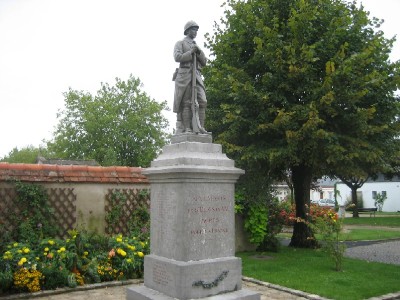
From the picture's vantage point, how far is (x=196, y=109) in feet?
22.7

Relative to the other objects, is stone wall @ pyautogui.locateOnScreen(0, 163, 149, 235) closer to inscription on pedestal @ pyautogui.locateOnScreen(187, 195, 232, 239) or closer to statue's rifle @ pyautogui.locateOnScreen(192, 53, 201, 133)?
statue's rifle @ pyautogui.locateOnScreen(192, 53, 201, 133)

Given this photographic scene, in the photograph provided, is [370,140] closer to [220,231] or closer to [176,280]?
[220,231]

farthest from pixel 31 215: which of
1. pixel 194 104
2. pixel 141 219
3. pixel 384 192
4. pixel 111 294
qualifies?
pixel 384 192

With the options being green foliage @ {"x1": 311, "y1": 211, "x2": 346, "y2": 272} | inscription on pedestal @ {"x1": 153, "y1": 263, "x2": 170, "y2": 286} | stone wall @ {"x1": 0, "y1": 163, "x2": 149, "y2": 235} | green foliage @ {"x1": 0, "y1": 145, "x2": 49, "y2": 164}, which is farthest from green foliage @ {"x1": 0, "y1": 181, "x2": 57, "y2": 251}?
green foliage @ {"x1": 0, "y1": 145, "x2": 49, "y2": 164}

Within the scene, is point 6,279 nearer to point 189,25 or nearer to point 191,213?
point 191,213

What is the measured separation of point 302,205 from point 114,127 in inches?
1124

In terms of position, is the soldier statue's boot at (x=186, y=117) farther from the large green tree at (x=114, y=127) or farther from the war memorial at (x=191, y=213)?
the large green tree at (x=114, y=127)

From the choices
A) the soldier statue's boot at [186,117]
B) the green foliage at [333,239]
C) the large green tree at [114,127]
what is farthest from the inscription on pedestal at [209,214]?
the large green tree at [114,127]

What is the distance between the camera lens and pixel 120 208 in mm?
11914

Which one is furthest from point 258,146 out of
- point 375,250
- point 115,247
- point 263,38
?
point 375,250

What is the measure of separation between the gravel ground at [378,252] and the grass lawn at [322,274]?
1.23m

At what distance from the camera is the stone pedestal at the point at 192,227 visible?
6.01m

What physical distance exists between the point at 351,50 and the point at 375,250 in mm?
7471

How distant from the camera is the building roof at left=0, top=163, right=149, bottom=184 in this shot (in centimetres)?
1054
